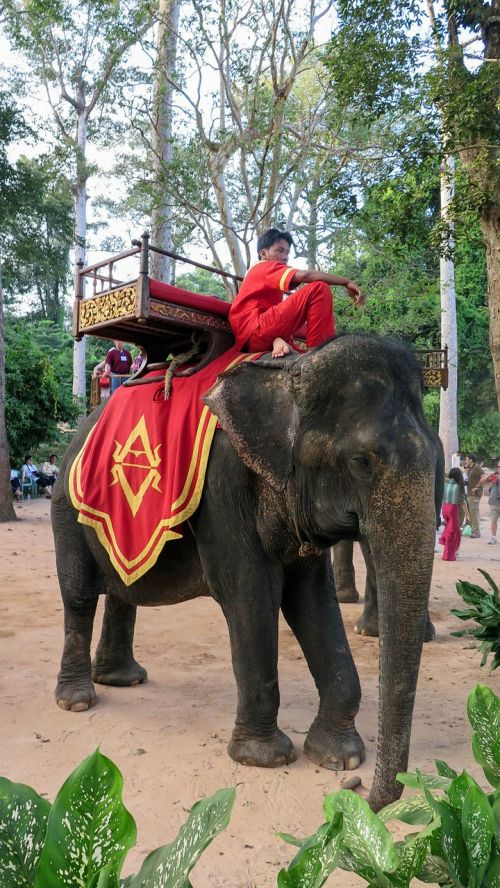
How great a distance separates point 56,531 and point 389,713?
2531 mm

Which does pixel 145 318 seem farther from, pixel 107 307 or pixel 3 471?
pixel 3 471

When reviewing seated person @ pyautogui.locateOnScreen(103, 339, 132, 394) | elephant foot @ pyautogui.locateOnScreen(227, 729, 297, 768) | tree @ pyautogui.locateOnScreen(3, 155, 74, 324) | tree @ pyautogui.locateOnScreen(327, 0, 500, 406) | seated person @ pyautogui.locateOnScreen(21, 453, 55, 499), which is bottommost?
elephant foot @ pyautogui.locateOnScreen(227, 729, 297, 768)

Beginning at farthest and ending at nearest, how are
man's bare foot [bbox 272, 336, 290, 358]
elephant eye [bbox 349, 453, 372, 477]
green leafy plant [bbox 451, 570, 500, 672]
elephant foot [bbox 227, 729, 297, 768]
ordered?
man's bare foot [bbox 272, 336, 290, 358]
elephant foot [bbox 227, 729, 297, 768]
green leafy plant [bbox 451, 570, 500, 672]
elephant eye [bbox 349, 453, 372, 477]

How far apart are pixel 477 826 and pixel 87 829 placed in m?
0.48

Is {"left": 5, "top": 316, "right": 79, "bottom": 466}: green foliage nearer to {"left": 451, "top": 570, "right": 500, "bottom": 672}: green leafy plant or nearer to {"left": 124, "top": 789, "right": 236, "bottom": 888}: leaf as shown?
{"left": 451, "top": 570, "right": 500, "bottom": 672}: green leafy plant

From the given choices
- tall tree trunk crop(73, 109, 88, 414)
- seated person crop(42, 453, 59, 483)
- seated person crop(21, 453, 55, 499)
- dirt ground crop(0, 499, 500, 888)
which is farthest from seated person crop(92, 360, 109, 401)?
tall tree trunk crop(73, 109, 88, 414)

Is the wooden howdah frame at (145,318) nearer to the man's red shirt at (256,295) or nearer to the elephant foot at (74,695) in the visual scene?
the man's red shirt at (256,295)

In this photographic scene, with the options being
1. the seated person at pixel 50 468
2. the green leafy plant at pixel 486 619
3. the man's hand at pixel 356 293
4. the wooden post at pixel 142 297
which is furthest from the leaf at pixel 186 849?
the seated person at pixel 50 468

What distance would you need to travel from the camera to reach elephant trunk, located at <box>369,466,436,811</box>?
2564 millimetres

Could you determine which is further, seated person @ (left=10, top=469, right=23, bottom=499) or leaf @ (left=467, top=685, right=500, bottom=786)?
seated person @ (left=10, top=469, right=23, bottom=499)

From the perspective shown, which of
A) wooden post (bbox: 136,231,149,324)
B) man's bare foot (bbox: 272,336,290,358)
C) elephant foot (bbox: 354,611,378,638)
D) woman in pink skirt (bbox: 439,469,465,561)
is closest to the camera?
man's bare foot (bbox: 272,336,290,358)

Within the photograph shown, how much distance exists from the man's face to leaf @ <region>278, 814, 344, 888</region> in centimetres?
347

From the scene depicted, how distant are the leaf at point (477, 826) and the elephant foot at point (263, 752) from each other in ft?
8.54

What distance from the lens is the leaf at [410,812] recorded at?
43.6 inches
